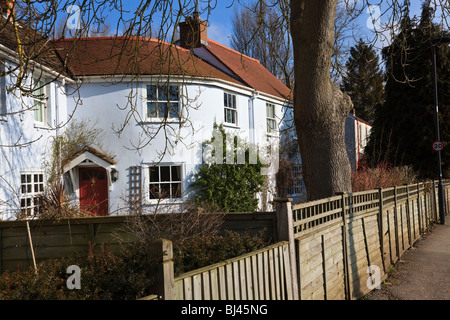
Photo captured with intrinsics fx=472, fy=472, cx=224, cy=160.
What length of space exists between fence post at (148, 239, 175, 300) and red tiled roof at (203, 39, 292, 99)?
15.8 meters

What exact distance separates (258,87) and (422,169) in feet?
29.8

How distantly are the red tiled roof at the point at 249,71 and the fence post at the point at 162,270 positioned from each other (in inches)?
623

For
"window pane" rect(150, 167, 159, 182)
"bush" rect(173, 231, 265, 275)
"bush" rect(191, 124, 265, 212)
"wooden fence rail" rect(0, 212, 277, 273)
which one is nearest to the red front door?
"window pane" rect(150, 167, 159, 182)

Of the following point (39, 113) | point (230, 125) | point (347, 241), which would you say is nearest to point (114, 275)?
point (347, 241)

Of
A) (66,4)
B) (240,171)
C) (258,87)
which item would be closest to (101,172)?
(240,171)

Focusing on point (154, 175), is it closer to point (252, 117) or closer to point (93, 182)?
point (93, 182)

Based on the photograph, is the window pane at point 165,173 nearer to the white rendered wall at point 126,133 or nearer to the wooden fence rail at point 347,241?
the white rendered wall at point 126,133

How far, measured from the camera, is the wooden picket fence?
4023 millimetres

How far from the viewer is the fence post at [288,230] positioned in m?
5.27

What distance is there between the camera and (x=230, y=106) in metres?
18.2

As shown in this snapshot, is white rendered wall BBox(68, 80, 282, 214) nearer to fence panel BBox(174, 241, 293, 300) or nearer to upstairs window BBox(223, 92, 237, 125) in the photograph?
upstairs window BBox(223, 92, 237, 125)

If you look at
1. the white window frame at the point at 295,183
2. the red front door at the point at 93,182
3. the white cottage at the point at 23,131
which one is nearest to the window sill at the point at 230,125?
the red front door at the point at 93,182

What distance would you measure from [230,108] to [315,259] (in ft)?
41.8

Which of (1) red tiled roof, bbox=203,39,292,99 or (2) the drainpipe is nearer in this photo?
(2) the drainpipe
